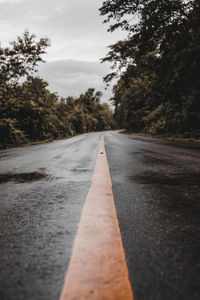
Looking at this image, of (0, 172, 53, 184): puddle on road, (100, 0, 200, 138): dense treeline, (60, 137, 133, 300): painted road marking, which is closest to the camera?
(60, 137, 133, 300): painted road marking

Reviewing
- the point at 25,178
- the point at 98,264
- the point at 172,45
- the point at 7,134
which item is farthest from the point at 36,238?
the point at 7,134

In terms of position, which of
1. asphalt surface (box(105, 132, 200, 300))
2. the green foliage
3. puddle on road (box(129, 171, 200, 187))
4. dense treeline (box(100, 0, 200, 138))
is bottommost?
puddle on road (box(129, 171, 200, 187))

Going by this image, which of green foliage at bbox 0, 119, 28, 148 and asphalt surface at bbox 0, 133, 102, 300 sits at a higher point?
green foliage at bbox 0, 119, 28, 148

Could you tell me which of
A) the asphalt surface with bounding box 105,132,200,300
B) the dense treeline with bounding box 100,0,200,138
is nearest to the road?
the asphalt surface with bounding box 105,132,200,300

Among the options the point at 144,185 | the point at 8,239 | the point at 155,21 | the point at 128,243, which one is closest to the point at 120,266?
the point at 128,243

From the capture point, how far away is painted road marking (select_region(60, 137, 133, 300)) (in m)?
0.69

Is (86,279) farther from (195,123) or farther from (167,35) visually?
(195,123)

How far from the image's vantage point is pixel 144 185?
2.46 m

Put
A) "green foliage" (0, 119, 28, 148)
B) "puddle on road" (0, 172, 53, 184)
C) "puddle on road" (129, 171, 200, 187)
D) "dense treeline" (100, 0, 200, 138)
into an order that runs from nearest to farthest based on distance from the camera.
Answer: "puddle on road" (129, 171, 200, 187)
"puddle on road" (0, 172, 53, 184)
"dense treeline" (100, 0, 200, 138)
"green foliage" (0, 119, 28, 148)

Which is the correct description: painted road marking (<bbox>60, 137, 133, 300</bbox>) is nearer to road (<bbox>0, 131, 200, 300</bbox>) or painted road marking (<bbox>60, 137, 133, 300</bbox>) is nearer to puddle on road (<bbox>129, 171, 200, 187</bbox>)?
road (<bbox>0, 131, 200, 300</bbox>)

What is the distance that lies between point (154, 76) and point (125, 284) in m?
18.9

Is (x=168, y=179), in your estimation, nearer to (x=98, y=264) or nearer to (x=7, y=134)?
(x=98, y=264)

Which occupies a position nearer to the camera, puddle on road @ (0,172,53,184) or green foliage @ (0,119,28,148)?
puddle on road @ (0,172,53,184)

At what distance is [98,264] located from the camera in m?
0.85
